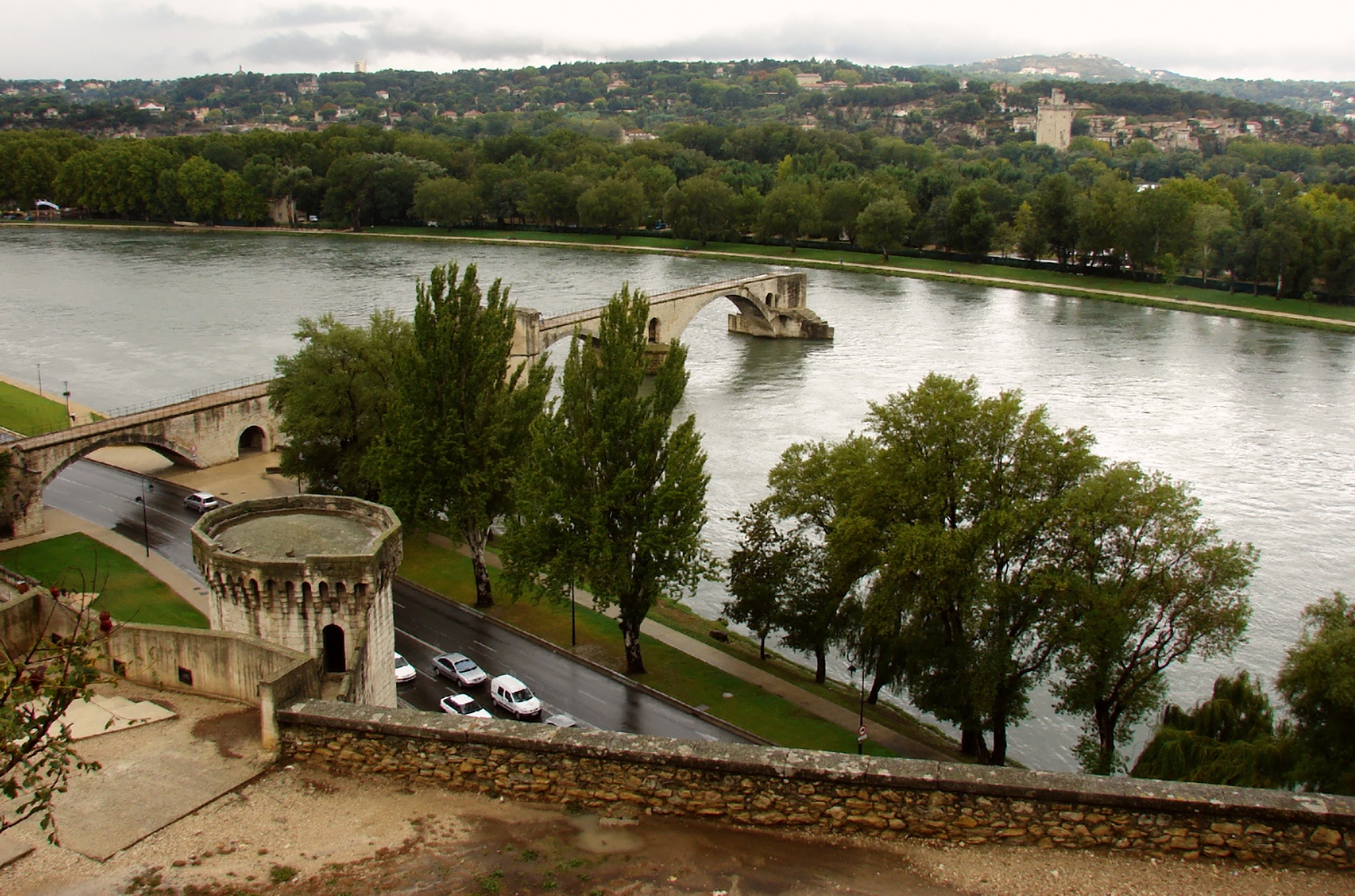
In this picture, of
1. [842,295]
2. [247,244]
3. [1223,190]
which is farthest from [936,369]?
[247,244]

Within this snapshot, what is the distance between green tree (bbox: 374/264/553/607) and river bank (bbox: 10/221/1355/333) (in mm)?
71444

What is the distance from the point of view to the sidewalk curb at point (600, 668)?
23422 millimetres

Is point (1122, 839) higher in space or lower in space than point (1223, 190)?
lower

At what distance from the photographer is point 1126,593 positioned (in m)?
21.4

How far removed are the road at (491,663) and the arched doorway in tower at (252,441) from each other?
335 inches

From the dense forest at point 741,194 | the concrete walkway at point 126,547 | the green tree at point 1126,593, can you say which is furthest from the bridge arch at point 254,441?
the dense forest at point 741,194

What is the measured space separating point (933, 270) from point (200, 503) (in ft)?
262

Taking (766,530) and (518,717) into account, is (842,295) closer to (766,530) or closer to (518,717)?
(766,530)

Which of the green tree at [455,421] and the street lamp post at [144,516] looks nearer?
the green tree at [455,421]

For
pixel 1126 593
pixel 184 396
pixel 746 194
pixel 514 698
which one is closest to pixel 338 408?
pixel 514 698

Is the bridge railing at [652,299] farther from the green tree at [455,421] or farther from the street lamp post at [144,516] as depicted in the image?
the street lamp post at [144,516]

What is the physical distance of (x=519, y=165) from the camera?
13100cm

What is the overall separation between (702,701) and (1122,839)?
1525 cm

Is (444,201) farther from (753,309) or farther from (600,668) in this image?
(600,668)
